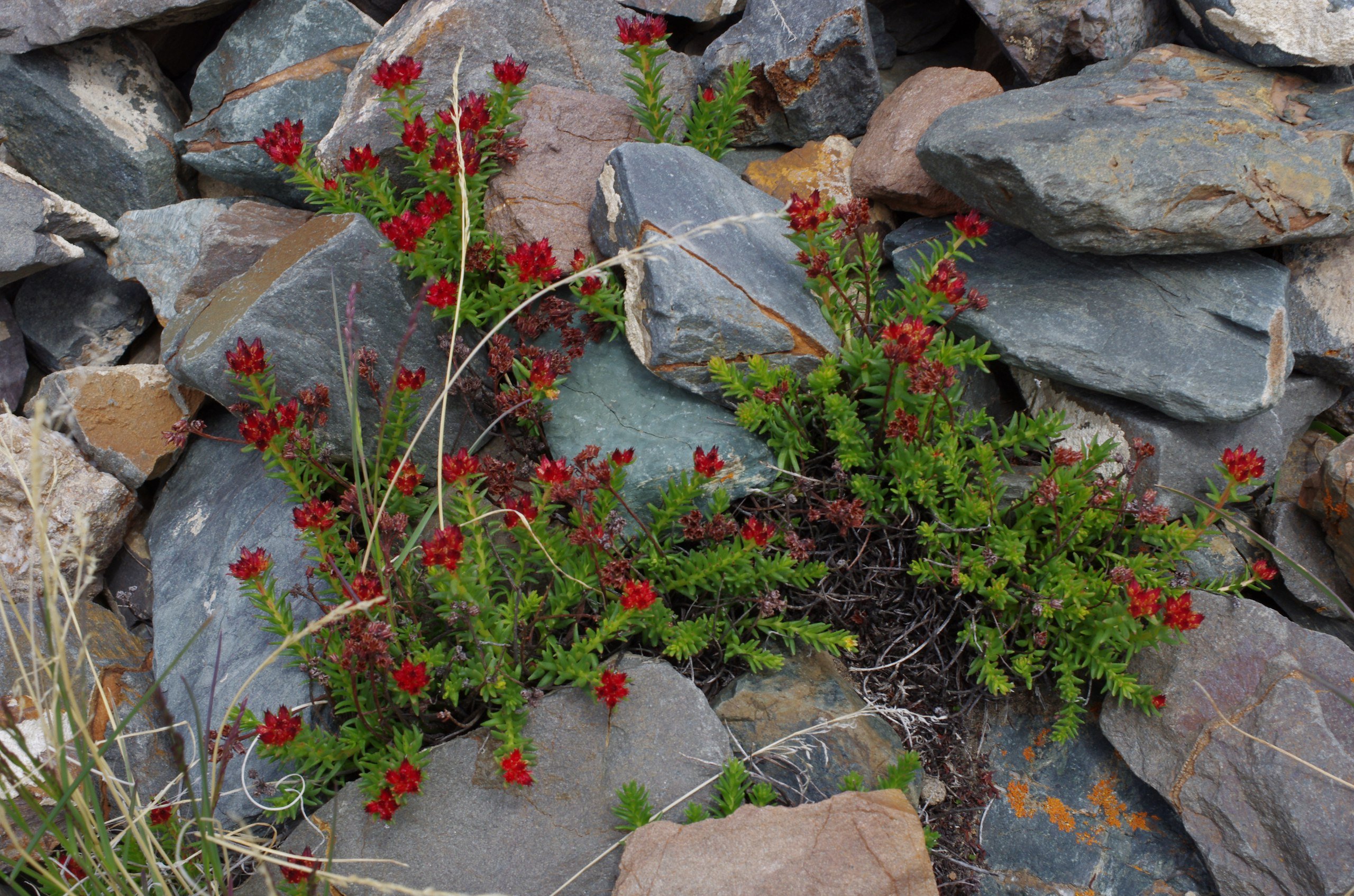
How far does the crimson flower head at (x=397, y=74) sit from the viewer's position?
404 cm

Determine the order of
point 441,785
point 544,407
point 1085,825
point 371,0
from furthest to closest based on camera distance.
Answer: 1. point 371,0
2. point 544,407
3. point 1085,825
4. point 441,785

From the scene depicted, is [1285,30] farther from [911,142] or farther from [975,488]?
→ [975,488]

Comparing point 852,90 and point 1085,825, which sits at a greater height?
point 852,90

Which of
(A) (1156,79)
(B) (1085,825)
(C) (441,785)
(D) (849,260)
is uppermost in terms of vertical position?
(A) (1156,79)

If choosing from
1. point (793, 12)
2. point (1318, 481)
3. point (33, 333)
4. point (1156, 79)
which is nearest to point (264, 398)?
point (33, 333)

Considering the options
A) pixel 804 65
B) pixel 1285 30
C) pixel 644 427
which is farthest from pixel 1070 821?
pixel 804 65

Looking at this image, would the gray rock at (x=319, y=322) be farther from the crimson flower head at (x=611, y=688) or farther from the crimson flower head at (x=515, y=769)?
the crimson flower head at (x=515, y=769)

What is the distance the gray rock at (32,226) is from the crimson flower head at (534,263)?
2465mm

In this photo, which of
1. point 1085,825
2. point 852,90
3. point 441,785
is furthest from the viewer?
point 852,90

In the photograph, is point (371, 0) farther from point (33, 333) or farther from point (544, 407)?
point (544, 407)

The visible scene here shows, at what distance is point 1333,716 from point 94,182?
6.40 meters

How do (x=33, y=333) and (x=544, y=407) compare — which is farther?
(x=33, y=333)

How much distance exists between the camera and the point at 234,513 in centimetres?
412

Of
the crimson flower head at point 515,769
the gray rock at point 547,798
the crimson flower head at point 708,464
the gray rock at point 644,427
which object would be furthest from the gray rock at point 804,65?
the crimson flower head at point 515,769
